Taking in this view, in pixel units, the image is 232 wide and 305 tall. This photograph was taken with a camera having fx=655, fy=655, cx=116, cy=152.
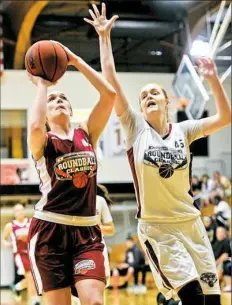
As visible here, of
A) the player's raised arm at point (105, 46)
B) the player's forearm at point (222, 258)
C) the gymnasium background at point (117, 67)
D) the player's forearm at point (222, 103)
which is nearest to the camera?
the player's forearm at point (222, 103)

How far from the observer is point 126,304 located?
10.5m

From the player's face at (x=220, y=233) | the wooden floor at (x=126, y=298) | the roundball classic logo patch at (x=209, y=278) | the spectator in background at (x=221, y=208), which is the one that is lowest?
the wooden floor at (x=126, y=298)

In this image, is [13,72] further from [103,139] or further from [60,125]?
[60,125]

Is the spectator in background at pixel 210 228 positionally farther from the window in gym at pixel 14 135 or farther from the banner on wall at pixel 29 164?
the window in gym at pixel 14 135

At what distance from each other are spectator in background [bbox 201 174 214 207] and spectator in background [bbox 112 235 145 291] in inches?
87.0

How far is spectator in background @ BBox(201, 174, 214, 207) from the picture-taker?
594 inches

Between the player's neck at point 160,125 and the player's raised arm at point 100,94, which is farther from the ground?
the player's raised arm at point 100,94

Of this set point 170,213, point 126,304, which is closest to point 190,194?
point 170,213

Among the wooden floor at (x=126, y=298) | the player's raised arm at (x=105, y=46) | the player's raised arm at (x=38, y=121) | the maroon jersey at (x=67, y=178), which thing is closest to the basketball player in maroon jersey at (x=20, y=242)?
the wooden floor at (x=126, y=298)

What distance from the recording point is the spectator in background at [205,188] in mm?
15078

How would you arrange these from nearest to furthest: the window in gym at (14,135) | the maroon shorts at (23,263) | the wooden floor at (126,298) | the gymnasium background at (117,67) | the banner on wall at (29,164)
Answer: the maroon shorts at (23,263), the wooden floor at (126,298), the gymnasium background at (117,67), the banner on wall at (29,164), the window in gym at (14,135)

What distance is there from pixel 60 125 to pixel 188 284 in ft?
4.33

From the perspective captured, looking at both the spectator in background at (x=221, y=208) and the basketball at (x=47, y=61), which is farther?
the spectator in background at (x=221, y=208)

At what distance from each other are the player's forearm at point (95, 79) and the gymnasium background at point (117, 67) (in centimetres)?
1057
